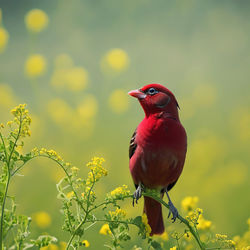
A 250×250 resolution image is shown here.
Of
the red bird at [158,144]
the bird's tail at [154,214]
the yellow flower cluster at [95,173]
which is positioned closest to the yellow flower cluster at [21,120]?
the yellow flower cluster at [95,173]

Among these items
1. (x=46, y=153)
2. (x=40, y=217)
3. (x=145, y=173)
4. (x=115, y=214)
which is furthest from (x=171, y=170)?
(x=40, y=217)

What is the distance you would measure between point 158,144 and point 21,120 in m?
0.55

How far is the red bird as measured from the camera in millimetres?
1240

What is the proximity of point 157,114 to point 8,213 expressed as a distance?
629mm

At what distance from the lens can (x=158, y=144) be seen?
4.06 ft

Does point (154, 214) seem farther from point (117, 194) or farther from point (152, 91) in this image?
point (117, 194)

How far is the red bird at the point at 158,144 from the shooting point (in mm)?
1240

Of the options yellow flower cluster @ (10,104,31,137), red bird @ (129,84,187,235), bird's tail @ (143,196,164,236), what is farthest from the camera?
bird's tail @ (143,196,164,236)

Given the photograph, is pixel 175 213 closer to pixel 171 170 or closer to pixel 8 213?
pixel 171 170

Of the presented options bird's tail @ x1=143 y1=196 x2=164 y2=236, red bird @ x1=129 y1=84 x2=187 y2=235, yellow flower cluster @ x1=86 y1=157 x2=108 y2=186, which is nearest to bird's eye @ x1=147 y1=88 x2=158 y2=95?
red bird @ x1=129 y1=84 x2=187 y2=235

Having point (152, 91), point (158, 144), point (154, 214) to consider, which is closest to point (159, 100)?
point (152, 91)

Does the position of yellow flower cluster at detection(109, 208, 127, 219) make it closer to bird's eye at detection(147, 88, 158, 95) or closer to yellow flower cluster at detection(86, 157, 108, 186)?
yellow flower cluster at detection(86, 157, 108, 186)

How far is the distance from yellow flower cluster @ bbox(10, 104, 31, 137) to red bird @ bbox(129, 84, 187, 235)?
1.78ft

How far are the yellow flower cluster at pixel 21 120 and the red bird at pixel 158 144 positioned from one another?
0.54 meters
